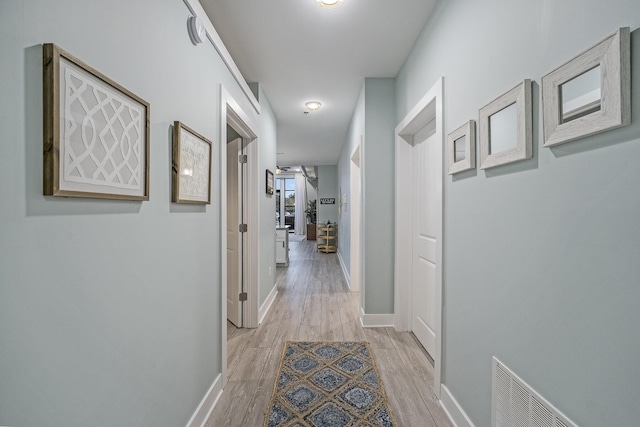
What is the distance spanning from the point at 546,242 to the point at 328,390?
64.0 inches

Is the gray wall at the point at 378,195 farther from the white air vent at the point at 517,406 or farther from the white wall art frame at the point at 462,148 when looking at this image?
the white air vent at the point at 517,406

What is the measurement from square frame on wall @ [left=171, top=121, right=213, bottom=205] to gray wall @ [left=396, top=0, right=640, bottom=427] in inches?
56.3

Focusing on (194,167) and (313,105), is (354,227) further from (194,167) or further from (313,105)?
(194,167)

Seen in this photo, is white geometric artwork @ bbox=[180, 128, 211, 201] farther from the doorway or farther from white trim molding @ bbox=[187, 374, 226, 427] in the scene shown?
the doorway

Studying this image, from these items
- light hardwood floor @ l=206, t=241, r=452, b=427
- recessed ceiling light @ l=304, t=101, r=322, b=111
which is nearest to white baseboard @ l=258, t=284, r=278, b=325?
light hardwood floor @ l=206, t=241, r=452, b=427

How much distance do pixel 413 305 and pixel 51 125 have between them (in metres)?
2.85

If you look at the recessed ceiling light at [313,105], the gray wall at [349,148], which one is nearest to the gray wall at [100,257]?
the gray wall at [349,148]

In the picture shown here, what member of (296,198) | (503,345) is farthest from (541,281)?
(296,198)

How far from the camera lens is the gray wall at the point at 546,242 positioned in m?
0.74

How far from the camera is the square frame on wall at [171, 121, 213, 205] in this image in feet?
4.37

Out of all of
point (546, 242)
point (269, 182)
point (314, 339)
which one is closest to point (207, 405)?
point (314, 339)

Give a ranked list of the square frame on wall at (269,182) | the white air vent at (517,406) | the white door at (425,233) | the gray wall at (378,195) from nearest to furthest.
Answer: the white air vent at (517,406) < the white door at (425,233) < the gray wall at (378,195) < the square frame on wall at (269,182)

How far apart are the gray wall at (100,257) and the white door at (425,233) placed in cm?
174

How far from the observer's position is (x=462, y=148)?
62.7 inches
